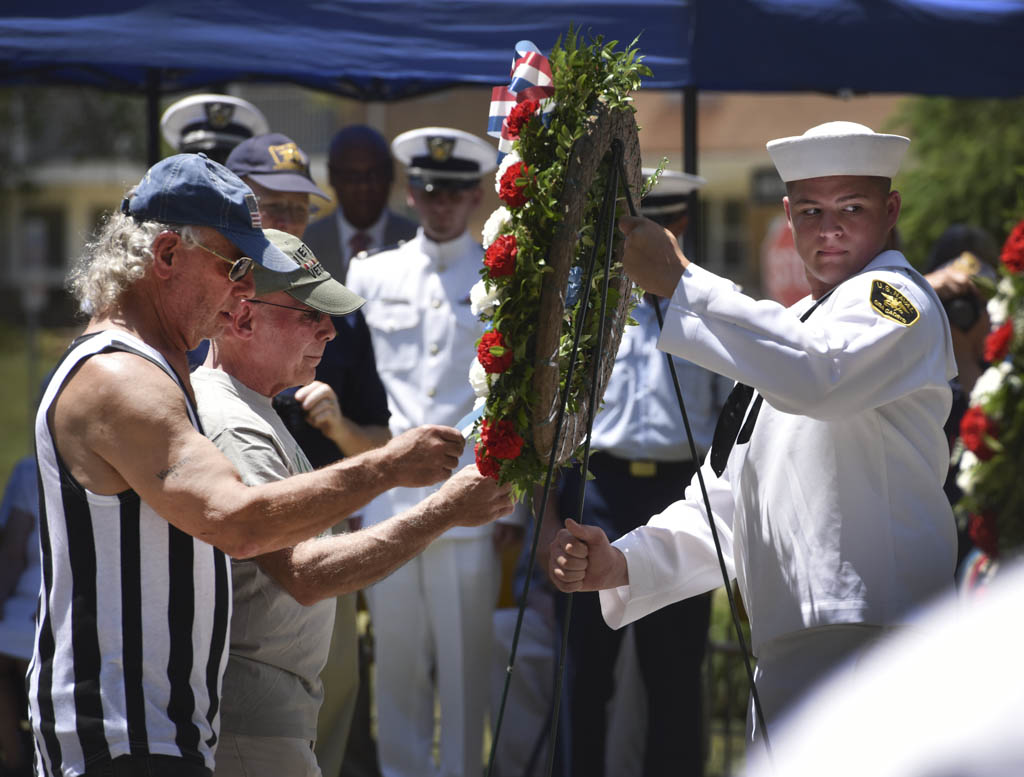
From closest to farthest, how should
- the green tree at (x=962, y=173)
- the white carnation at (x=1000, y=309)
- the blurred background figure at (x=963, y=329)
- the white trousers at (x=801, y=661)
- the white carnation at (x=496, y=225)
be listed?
the white carnation at (x=496, y=225), the white trousers at (x=801, y=661), the white carnation at (x=1000, y=309), the blurred background figure at (x=963, y=329), the green tree at (x=962, y=173)

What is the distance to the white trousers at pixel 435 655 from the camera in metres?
5.03

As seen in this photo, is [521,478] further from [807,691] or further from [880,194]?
[880,194]

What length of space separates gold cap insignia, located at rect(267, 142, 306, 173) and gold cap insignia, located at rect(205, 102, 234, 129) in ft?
3.11

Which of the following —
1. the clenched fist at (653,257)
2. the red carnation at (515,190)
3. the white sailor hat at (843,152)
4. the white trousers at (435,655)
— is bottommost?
the white trousers at (435,655)

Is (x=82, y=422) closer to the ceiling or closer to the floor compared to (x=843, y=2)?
closer to the floor

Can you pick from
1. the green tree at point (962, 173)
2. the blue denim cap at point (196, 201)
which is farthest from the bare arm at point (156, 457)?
the green tree at point (962, 173)

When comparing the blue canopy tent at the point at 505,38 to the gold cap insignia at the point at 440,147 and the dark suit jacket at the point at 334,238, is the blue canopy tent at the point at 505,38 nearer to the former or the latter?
the gold cap insignia at the point at 440,147

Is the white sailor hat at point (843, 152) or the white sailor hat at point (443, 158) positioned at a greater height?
the white sailor hat at point (843, 152)

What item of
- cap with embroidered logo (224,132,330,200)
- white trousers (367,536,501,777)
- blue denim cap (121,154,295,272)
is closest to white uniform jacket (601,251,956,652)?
blue denim cap (121,154,295,272)

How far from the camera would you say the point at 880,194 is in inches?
118

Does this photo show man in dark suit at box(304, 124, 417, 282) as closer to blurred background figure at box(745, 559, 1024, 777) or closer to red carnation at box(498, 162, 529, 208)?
red carnation at box(498, 162, 529, 208)

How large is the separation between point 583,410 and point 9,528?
11.9 feet

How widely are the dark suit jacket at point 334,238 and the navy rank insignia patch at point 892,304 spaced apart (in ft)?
11.2

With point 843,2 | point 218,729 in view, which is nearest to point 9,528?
point 218,729
